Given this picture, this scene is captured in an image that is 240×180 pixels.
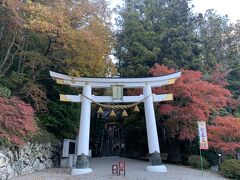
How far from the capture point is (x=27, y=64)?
14492 millimetres

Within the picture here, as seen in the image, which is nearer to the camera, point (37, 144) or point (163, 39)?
point (37, 144)

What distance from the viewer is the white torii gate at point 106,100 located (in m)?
13.8

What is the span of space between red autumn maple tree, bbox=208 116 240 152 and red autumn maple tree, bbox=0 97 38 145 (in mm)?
9777

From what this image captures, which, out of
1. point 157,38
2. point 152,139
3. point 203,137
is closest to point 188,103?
point 203,137

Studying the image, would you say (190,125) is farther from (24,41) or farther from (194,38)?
(24,41)

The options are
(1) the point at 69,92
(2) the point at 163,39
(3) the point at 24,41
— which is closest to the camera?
(3) the point at 24,41

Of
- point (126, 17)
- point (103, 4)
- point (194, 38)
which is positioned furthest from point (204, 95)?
point (126, 17)

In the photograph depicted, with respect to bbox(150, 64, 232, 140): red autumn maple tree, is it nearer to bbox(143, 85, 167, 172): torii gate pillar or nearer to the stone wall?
bbox(143, 85, 167, 172): torii gate pillar

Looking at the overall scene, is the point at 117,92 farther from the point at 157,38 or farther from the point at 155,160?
the point at 157,38

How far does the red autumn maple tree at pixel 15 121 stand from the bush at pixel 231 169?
9.61m

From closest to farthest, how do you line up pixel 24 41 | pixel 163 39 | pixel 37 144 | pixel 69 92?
pixel 37 144 < pixel 24 41 < pixel 69 92 < pixel 163 39

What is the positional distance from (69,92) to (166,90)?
19.8 ft

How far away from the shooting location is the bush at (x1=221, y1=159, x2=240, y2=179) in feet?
45.9

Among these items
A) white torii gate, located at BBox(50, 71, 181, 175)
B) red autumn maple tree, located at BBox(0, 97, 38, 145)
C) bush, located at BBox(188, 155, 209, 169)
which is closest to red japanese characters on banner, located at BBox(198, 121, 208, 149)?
white torii gate, located at BBox(50, 71, 181, 175)
